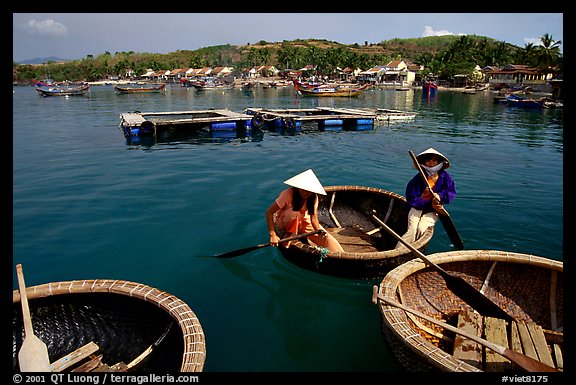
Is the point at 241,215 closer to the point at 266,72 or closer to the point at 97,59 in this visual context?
the point at 266,72

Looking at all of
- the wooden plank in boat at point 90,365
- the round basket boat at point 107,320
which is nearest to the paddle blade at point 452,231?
the round basket boat at point 107,320

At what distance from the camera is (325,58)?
8431 centimetres

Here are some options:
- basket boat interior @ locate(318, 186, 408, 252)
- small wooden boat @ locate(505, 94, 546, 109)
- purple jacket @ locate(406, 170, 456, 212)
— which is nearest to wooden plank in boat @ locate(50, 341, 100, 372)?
basket boat interior @ locate(318, 186, 408, 252)

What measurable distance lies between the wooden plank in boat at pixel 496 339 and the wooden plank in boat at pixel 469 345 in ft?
0.24

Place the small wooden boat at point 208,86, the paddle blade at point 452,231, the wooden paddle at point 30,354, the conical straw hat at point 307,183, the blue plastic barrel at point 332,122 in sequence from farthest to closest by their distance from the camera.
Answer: the small wooden boat at point 208,86, the blue plastic barrel at point 332,122, the paddle blade at point 452,231, the conical straw hat at point 307,183, the wooden paddle at point 30,354

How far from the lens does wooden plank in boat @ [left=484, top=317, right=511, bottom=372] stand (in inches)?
134

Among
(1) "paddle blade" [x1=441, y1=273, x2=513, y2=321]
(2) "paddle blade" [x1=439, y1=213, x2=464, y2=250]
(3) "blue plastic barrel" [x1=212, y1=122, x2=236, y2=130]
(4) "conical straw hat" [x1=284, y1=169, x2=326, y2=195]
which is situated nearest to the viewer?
(1) "paddle blade" [x1=441, y1=273, x2=513, y2=321]

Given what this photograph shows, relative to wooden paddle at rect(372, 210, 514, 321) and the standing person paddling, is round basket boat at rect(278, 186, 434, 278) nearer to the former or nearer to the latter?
the standing person paddling

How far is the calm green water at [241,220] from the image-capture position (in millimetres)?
4648

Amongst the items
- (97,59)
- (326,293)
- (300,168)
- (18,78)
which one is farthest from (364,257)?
(97,59)

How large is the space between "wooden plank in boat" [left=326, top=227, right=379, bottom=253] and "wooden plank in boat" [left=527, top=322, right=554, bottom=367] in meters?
2.66

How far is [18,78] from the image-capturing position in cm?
9888

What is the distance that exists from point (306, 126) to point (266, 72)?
260 ft

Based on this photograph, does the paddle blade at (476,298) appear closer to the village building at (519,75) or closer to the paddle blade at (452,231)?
the paddle blade at (452,231)
